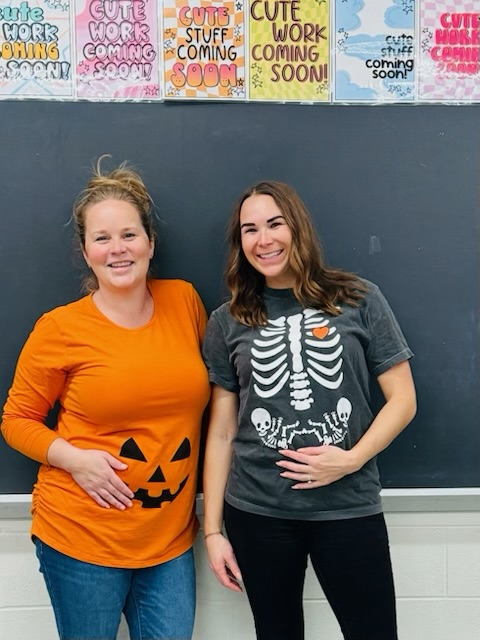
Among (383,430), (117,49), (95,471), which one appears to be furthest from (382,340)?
(117,49)

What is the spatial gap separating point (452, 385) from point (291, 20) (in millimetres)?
1010

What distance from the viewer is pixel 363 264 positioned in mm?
1542

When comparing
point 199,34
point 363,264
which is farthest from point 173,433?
point 199,34

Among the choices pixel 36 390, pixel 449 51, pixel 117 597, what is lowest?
pixel 117 597

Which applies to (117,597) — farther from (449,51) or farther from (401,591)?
(449,51)

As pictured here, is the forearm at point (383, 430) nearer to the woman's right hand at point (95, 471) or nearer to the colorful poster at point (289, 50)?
the woman's right hand at point (95, 471)

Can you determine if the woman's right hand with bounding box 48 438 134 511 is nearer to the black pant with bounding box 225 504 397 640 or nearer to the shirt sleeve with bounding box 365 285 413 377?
the black pant with bounding box 225 504 397 640

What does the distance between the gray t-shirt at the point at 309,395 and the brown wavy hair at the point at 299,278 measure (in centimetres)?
2

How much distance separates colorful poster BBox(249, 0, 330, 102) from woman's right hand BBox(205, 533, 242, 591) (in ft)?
3.55

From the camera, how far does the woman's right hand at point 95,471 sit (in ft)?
4.37

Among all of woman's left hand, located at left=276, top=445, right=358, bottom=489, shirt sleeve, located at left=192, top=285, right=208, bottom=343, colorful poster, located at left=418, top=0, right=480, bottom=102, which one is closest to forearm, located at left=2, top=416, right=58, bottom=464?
shirt sleeve, located at left=192, top=285, right=208, bottom=343

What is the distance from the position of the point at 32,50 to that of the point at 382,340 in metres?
1.10

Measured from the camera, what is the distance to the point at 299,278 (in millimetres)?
1333

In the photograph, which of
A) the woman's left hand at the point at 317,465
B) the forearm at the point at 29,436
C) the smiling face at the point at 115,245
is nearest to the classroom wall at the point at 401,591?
the forearm at the point at 29,436
